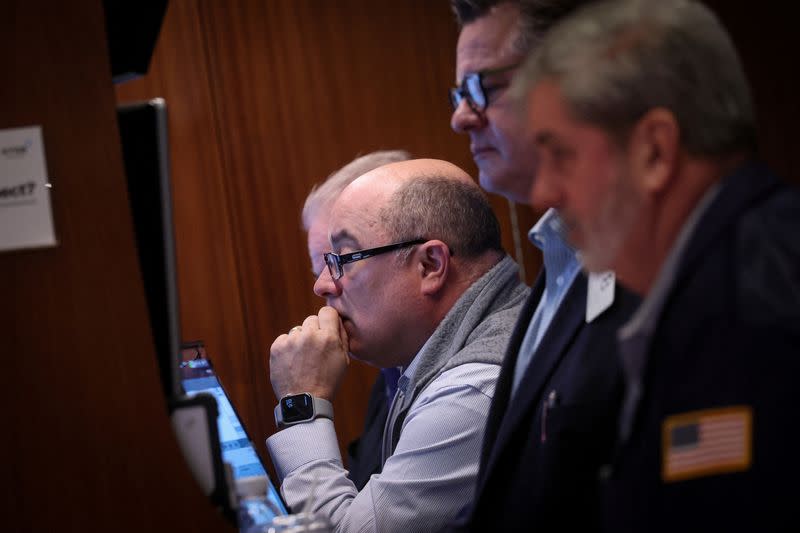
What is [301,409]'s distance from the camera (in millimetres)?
1948

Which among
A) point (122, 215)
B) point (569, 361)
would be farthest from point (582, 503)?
point (122, 215)

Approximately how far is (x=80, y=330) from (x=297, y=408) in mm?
838

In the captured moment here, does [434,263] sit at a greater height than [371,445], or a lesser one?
greater

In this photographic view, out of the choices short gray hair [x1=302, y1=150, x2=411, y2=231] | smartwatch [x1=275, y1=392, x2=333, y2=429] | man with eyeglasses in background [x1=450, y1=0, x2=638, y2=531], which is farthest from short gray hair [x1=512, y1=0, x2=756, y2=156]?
short gray hair [x1=302, y1=150, x2=411, y2=231]

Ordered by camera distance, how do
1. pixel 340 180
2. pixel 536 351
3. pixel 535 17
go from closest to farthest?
pixel 536 351, pixel 535 17, pixel 340 180

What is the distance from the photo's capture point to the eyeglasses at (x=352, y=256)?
2.01 m

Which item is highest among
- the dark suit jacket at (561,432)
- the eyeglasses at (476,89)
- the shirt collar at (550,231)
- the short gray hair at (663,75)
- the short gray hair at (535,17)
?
the short gray hair at (535,17)

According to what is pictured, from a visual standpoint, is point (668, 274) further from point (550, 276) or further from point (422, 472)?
point (422, 472)

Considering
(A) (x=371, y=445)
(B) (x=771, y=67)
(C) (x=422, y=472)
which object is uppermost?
(B) (x=771, y=67)

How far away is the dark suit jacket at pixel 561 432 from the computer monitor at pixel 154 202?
1.57 ft

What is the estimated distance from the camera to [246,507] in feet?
4.39

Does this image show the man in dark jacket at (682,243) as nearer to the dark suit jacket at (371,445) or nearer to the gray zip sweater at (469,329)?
the gray zip sweater at (469,329)

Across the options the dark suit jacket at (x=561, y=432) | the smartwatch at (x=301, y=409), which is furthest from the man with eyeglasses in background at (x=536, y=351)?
the smartwatch at (x=301, y=409)

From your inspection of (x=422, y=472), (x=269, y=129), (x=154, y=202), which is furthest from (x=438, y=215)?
(x=269, y=129)
